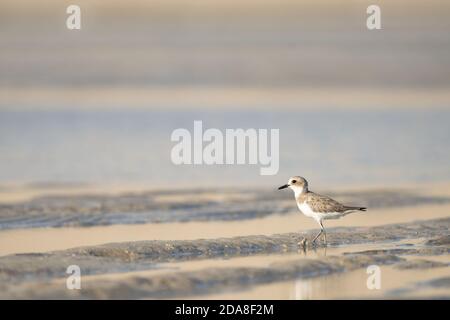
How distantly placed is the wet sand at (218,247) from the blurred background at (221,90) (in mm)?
2173

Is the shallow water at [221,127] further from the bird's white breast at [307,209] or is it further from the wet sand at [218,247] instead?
the bird's white breast at [307,209]

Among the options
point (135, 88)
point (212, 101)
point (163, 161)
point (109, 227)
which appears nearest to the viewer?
point (109, 227)

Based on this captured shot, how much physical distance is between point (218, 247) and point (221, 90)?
1859 centimetres

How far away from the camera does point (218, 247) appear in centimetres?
1285

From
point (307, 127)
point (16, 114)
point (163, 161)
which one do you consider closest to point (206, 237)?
point (163, 161)

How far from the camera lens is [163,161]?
67.1 ft

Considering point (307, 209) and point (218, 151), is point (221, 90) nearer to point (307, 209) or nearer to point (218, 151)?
point (218, 151)

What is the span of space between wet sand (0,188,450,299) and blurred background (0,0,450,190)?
7.13 ft

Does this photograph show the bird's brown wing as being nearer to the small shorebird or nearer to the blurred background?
the small shorebird

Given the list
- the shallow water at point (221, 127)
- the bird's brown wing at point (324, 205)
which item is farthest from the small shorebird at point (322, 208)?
the shallow water at point (221, 127)

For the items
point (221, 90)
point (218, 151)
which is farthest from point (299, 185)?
point (221, 90)
